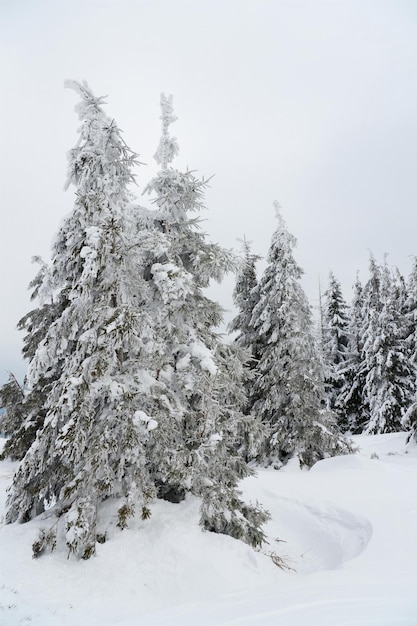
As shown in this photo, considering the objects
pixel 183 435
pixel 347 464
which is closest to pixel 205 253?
pixel 183 435

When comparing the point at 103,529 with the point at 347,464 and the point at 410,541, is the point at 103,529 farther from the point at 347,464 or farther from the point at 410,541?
the point at 347,464

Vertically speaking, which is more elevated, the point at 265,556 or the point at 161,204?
the point at 161,204

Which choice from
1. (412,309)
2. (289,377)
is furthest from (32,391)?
(412,309)

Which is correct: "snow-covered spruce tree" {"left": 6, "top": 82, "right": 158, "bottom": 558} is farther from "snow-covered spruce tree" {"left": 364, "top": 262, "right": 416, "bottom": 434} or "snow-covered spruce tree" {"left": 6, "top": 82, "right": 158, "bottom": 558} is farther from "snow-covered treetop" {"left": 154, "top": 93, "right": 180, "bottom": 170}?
"snow-covered spruce tree" {"left": 364, "top": 262, "right": 416, "bottom": 434}

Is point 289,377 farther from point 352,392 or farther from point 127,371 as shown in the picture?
point 352,392

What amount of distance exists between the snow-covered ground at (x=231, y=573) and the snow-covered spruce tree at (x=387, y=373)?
1718 centimetres

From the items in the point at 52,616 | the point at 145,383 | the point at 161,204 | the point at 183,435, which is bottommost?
the point at 52,616

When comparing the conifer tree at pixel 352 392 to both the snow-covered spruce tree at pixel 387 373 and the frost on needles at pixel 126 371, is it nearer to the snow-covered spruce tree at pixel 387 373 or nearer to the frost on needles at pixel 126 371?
the snow-covered spruce tree at pixel 387 373

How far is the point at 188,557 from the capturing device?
764cm

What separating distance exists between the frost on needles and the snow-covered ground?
1.70ft

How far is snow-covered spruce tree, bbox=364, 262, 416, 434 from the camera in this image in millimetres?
27344

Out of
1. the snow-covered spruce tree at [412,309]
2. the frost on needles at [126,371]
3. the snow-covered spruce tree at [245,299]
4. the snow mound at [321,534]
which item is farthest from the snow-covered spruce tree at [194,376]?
the snow-covered spruce tree at [412,309]

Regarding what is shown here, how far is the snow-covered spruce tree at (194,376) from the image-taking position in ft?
27.3

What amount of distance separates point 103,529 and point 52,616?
222cm
